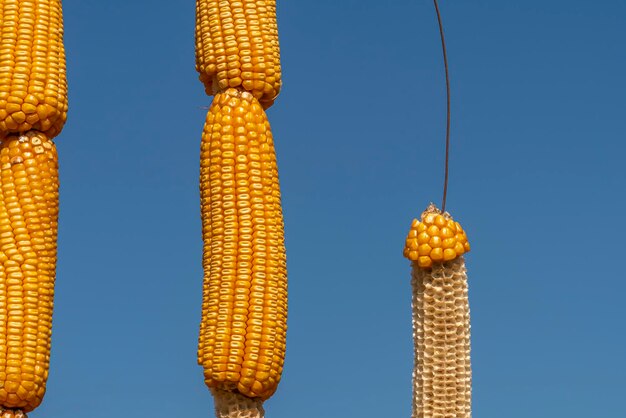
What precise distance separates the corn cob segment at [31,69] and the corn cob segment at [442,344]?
13.7 ft

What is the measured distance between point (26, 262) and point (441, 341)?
13.6 ft

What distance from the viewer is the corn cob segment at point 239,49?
45.7 feet

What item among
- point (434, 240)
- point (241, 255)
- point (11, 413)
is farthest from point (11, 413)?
point (434, 240)

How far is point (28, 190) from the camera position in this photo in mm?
14023

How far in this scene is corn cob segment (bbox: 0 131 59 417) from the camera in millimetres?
13501

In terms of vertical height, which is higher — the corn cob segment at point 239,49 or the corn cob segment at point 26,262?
the corn cob segment at point 239,49

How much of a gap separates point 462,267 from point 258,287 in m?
1.90

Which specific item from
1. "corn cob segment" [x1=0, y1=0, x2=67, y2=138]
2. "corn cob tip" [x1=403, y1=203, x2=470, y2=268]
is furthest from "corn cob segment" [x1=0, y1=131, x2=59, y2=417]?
"corn cob tip" [x1=403, y1=203, x2=470, y2=268]

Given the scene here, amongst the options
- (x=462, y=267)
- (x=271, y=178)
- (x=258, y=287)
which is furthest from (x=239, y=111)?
(x=462, y=267)

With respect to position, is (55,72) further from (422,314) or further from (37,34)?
(422,314)

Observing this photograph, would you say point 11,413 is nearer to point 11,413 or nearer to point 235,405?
point 11,413

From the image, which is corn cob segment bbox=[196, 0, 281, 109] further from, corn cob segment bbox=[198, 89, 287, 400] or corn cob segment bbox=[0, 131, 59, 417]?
corn cob segment bbox=[0, 131, 59, 417]

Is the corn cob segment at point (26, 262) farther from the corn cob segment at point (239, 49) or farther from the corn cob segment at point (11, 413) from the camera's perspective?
the corn cob segment at point (239, 49)

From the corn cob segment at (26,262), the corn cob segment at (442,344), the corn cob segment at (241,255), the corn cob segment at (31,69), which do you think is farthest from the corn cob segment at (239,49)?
the corn cob segment at (442,344)
